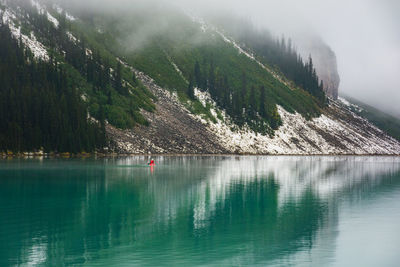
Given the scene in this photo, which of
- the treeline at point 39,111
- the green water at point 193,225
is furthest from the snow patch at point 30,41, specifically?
the green water at point 193,225

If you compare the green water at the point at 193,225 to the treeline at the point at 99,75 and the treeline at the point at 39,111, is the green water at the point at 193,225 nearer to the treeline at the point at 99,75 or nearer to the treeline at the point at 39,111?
the treeline at the point at 39,111

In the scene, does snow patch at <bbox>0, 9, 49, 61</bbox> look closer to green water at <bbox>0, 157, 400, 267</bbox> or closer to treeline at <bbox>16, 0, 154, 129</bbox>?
treeline at <bbox>16, 0, 154, 129</bbox>

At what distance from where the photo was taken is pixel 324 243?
96.4 ft

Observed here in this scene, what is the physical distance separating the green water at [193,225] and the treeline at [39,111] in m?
72.4

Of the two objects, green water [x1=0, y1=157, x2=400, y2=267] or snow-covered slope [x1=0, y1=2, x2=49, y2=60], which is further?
snow-covered slope [x1=0, y1=2, x2=49, y2=60]

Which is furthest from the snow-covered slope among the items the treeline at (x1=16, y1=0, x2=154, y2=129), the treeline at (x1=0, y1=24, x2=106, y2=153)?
the treeline at (x1=0, y1=24, x2=106, y2=153)

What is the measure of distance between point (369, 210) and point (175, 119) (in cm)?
14075

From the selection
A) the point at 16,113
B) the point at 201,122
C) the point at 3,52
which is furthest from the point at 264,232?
the point at 201,122

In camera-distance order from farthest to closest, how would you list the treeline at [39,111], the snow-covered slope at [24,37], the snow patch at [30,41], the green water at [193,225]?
the snow-covered slope at [24,37] → the snow patch at [30,41] → the treeline at [39,111] → the green water at [193,225]

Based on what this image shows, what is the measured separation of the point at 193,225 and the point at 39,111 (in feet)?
360

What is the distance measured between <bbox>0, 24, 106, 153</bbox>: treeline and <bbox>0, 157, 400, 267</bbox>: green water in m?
72.4

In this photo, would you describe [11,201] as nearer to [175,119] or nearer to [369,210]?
[369,210]

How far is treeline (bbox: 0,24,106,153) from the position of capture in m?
128

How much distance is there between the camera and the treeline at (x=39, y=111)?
127613 millimetres
